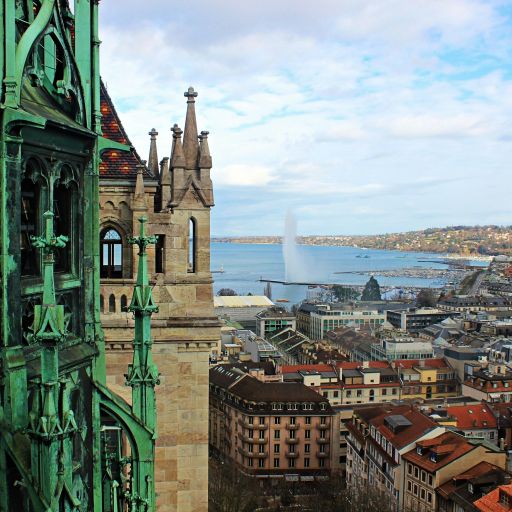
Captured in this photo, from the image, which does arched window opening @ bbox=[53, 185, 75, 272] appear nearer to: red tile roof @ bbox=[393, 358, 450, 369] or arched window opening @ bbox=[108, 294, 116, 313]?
arched window opening @ bbox=[108, 294, 116, 313]

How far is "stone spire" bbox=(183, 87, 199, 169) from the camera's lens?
55.4 ft

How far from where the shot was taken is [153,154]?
20.0 m

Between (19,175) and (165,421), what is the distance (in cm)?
1110

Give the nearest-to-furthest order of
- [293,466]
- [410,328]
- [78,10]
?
[78,10], [293,466], [410,328]

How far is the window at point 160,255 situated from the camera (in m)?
16.4

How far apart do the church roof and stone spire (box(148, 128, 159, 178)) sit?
3.03 meters

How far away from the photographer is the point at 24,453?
5.56 m

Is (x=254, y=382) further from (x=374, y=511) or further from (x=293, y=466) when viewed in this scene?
(x=374, y=511)

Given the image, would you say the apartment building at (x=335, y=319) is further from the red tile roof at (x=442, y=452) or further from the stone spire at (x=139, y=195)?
the stone spire at (x=139, y=195)

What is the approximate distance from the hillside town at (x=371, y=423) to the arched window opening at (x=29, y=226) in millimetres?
41373

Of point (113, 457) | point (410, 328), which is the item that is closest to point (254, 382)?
point (113, 457)

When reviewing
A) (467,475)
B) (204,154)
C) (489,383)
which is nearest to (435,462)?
(467,475)

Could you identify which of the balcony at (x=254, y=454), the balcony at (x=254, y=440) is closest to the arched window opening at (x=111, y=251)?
the balcony at (x=254, y=440)

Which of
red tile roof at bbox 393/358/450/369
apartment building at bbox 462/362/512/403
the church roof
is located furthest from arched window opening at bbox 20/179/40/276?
red tile roof at bbox 393/358/450/369
